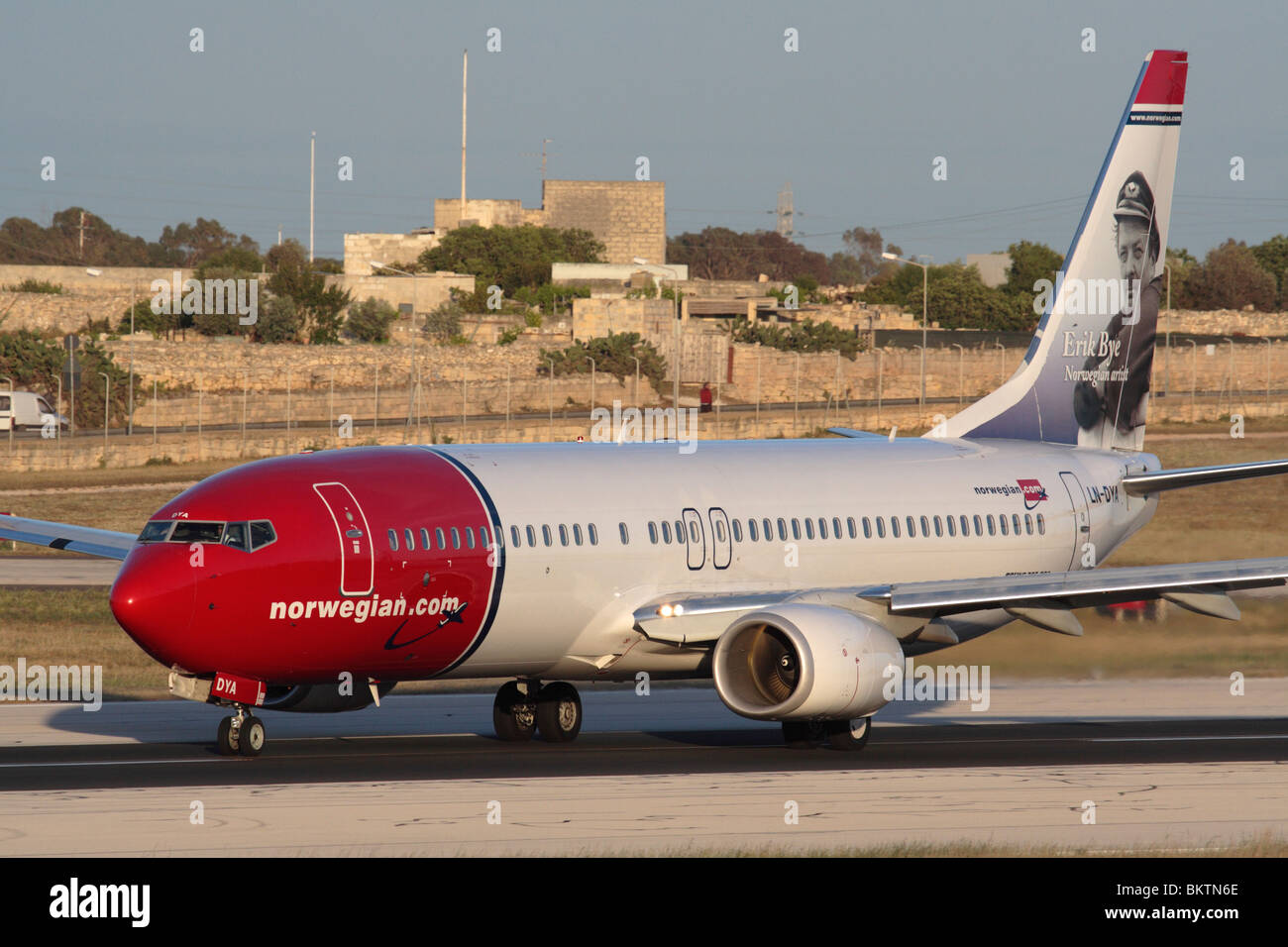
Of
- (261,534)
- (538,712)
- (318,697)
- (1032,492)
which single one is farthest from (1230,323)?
(261,534)

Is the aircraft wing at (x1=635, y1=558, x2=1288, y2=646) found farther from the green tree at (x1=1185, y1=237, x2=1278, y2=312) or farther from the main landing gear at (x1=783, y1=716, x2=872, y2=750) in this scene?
the green tree at (x1=1185, y1=237, x2=1278, y2=312)

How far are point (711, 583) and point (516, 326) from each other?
378ft

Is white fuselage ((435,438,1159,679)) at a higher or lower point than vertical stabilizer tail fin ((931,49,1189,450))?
lower

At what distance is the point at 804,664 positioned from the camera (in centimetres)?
2462

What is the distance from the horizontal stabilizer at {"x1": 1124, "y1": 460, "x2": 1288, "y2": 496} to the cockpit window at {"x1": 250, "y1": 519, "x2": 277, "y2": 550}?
609 inches

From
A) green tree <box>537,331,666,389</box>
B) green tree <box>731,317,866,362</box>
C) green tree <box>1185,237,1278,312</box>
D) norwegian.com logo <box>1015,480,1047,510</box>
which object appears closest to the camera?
norwegian.com logo <box>1015,480,1047,510</box>

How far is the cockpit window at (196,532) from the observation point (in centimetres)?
2322

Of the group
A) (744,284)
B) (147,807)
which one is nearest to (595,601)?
(147,807)

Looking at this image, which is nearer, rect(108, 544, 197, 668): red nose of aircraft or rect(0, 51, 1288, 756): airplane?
rect(108, 544, 197, 668): red nose of aircraft

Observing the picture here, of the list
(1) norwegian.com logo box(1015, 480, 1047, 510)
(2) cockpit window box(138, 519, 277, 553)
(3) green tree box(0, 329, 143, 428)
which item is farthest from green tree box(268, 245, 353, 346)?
(2) cockpit window box(138, 519, 277, 553)

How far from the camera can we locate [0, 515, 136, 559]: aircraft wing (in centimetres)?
2750

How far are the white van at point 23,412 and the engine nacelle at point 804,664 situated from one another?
74.1 metres

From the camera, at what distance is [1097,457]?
34.3 m

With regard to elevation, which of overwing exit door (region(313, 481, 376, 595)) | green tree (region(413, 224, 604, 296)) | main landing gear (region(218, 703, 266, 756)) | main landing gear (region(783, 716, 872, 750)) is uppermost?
green tree (region(413, 224, 604, 296))
